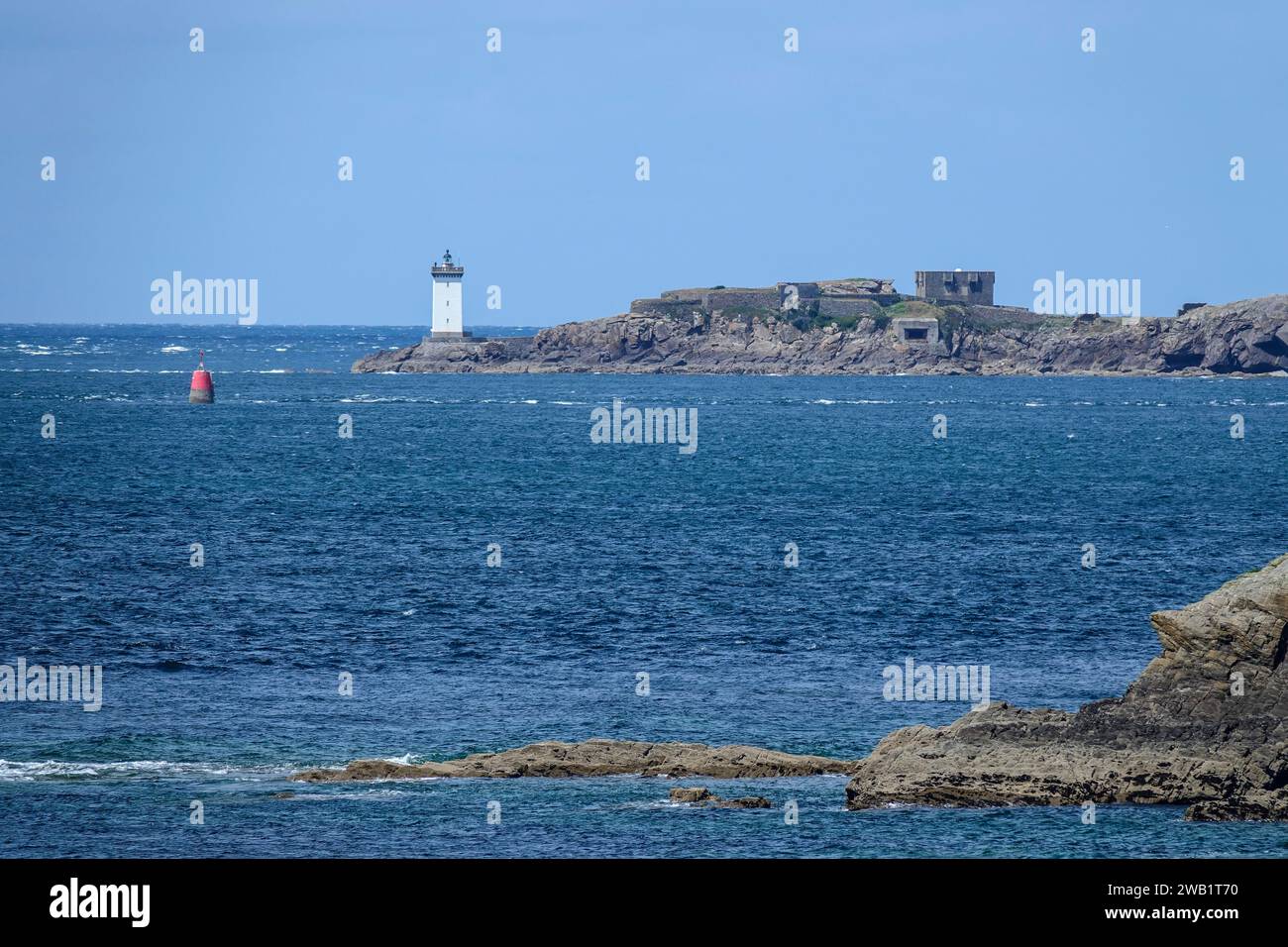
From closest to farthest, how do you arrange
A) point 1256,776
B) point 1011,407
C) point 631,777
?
1. point 1256,776
2. point 631,777
3. point 1011,407

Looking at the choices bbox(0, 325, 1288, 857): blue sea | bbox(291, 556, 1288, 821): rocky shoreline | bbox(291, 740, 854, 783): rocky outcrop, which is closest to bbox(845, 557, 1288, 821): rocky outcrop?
bbox(291, 556, 1288, 821): rocky shoreline

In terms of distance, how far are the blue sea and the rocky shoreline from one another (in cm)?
67

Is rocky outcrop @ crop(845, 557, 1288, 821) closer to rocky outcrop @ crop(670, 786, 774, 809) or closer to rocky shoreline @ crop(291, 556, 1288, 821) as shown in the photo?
rocky shoreline @ crop(291, 556, 1288, 821)

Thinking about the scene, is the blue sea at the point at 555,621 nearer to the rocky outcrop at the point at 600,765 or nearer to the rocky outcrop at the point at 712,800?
the rocky outcrop at the point at 712,800

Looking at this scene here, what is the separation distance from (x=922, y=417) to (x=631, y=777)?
128 metres

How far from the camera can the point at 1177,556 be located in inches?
2356

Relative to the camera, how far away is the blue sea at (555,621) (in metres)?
25.5

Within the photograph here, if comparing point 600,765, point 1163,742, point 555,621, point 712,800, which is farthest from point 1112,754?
point 555,621

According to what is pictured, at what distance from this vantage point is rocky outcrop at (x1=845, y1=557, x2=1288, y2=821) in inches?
1035

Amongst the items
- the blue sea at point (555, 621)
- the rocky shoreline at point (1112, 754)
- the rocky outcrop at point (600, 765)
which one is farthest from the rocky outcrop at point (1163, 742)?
the rocky outcrop at point (600, 765)
